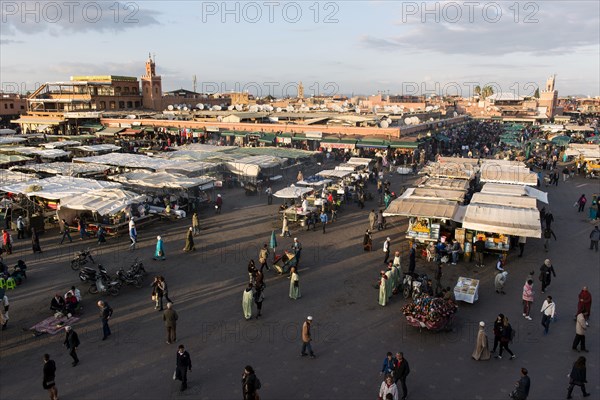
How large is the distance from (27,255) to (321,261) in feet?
32.5

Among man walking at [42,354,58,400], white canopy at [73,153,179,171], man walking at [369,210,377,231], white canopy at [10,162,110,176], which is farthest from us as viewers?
white canopy at [73,153,179,171]

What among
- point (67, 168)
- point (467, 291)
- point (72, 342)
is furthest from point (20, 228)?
point (467, 291)

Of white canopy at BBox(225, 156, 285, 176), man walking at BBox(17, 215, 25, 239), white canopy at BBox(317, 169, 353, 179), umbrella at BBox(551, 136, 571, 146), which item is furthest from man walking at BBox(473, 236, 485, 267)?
umbrella at BBox(551, 136, 571, 146)

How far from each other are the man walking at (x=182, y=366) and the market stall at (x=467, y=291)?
7.05 m

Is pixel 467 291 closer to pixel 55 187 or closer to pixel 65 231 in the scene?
pixel 65 231

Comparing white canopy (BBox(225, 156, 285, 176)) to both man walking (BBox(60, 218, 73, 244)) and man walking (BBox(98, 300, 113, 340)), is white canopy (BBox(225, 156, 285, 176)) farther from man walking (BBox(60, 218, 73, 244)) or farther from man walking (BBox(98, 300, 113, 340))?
man walking (BBox(98, 300, 113, 340))

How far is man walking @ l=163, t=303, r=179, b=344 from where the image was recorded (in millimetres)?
9367

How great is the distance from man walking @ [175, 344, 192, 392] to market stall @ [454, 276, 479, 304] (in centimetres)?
705

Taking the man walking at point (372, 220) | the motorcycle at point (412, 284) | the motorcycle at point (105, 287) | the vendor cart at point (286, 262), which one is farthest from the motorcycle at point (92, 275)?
the man walking at point (372, 220)

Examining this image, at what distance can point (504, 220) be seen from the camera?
46.7 ft

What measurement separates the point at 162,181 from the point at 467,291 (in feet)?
47.9

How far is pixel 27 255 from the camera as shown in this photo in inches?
594

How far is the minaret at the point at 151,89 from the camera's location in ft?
207

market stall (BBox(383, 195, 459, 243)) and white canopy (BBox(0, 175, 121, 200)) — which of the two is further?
white canopy (BBox(0, 175, 121, 200))
